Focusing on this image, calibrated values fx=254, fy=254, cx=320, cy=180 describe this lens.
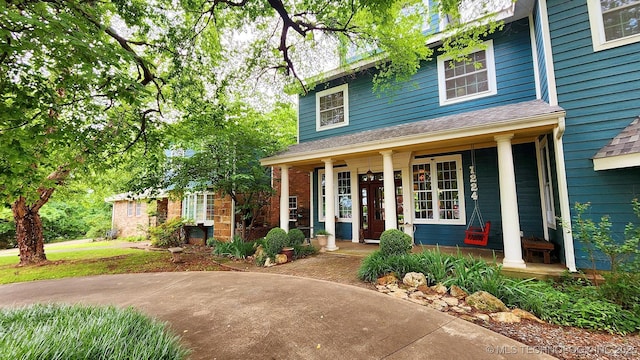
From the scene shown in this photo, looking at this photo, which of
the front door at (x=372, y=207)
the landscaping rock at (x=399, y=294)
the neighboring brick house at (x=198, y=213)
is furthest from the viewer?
the neighboring brick house at (x=198, y=213)

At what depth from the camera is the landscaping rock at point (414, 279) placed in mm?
4695

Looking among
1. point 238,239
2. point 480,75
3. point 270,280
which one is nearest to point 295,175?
point 238,239

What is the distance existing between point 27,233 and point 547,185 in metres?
15.7

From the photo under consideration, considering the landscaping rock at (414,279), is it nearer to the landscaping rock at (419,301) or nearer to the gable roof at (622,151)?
the landscaping rock at (419,301)

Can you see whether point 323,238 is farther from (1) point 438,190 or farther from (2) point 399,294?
(1) point 438,190

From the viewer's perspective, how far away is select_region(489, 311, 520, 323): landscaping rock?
11.4ft

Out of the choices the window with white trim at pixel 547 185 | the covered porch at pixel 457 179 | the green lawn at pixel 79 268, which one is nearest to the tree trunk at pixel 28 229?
the green lawn at pixel 79 268

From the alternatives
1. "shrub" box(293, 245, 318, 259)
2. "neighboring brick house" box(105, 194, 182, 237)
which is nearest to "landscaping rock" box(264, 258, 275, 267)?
"shrub" box(293, 245, 318, 259)

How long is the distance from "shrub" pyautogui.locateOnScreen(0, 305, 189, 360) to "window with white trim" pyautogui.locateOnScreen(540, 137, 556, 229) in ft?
24.2

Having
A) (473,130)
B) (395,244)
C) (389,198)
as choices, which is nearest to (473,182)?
(473,130)

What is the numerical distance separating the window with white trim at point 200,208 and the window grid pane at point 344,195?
6.37 meters

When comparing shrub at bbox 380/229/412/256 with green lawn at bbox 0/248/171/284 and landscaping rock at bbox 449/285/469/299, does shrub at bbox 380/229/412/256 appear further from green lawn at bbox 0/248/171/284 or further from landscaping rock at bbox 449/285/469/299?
green lawn at bbox 0/248/171/284

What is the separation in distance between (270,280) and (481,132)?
546cm

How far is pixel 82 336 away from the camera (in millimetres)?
2141
